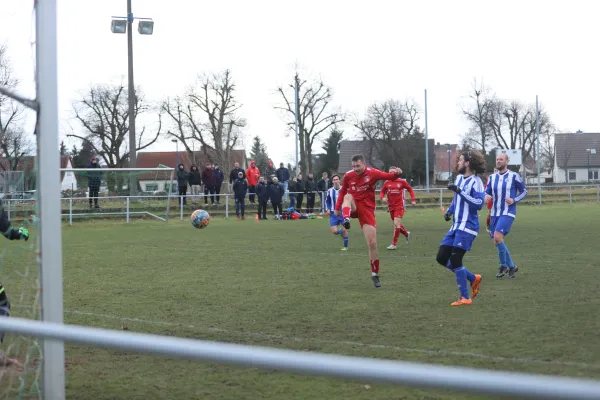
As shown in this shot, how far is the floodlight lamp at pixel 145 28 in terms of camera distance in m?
28.2

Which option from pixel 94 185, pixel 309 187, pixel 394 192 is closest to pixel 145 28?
pixel 94 185

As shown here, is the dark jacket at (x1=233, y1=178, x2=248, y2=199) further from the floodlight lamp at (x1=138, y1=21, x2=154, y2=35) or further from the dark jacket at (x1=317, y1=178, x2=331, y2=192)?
the floodlight lamp at (x1=138, y1=21, x2=154, y2=35)

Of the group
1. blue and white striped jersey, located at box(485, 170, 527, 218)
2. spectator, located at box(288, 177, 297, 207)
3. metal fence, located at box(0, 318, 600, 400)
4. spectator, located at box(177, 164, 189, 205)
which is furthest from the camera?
spectator, located at box(288, 177, 297, 207)

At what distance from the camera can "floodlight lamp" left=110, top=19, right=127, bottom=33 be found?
91.1 ft

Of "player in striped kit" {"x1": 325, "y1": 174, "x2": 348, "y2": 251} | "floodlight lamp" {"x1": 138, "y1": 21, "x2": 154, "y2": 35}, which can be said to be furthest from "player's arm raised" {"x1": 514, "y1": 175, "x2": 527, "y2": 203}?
"floodlight lamp" {"x1": 138, "y1": 21, "x2": 154, "y2": 35}

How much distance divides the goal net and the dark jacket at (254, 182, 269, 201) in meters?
3.41

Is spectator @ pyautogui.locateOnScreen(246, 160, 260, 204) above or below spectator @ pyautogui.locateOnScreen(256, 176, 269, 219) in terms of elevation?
above

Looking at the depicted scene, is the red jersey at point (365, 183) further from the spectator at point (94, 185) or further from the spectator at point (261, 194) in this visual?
the spectator at point (261, 194)

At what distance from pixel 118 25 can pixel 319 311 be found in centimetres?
2222

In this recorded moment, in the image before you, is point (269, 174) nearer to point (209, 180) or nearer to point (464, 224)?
point (209, 180)

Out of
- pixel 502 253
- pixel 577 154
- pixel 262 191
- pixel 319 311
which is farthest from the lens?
pixel 577 154

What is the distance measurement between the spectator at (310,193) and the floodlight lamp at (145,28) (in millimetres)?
9526

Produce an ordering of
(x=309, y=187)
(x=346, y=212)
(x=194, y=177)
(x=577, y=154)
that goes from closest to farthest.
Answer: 1. (x=346, y=212)
2. (x=194, y=177)
3. (x=309, y=187)
4. (x=577, y=154)

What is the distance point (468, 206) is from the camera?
893 centimetres
